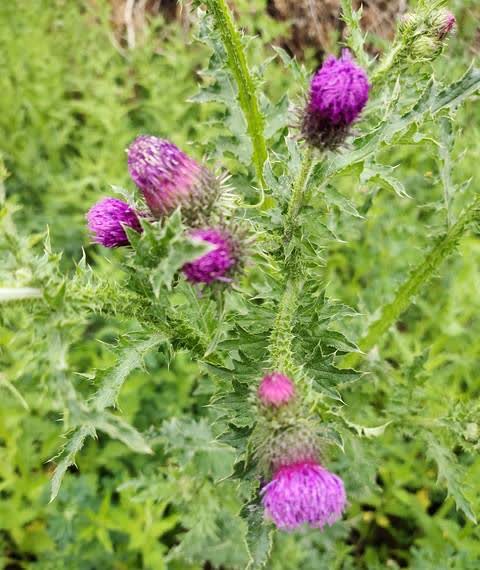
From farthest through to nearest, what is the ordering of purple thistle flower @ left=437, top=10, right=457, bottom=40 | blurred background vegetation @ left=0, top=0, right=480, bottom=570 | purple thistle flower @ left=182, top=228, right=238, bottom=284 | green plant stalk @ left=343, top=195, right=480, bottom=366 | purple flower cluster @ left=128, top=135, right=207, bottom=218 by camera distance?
blurred background vegetation @ left=0, top=0, right=480, bottom=570 → green plant stalk @ left=343, top=195, right=480, bottom=366 → purple thistle flower @ left=437, top=10, right=457, bottom=40 → purple flower cluster @ left=128, top=135, right=207, bottom=218 → purple thistle flower @ left=182, top=228, right=238, bottom=284

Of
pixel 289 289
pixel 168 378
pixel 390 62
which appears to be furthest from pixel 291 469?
pixel 168 378

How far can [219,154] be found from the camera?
2686 mm

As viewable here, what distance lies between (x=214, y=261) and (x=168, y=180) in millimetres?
318

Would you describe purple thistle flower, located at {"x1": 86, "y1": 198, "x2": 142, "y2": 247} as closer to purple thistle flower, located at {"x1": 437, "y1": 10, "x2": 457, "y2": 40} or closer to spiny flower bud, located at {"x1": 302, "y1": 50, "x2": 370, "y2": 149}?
spiny flower bud, located at {"x1": 302, "y1": 50, "x2": 370, "y2": 149}

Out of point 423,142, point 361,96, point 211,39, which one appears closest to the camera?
point 361,96

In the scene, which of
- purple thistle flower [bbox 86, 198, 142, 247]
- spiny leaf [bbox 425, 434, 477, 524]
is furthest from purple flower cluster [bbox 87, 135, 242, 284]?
spiny leaf [bbox 425, 434, 477, 524]

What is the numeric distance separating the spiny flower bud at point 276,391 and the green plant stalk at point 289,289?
0.09m

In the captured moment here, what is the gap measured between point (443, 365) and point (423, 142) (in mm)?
2379

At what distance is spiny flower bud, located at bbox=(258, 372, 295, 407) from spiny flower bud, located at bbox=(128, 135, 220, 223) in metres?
0.54

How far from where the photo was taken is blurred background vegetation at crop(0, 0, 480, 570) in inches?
123

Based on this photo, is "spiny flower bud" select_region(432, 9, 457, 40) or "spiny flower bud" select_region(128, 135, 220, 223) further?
"spiny flower bud" select_region(432, 9, 457, 40)

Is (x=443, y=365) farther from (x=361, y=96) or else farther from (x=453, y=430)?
(x=361, y=96)

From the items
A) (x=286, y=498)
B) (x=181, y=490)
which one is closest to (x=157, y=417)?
(x=181, y=490)

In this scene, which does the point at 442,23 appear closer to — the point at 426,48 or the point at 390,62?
the point at 426,48
